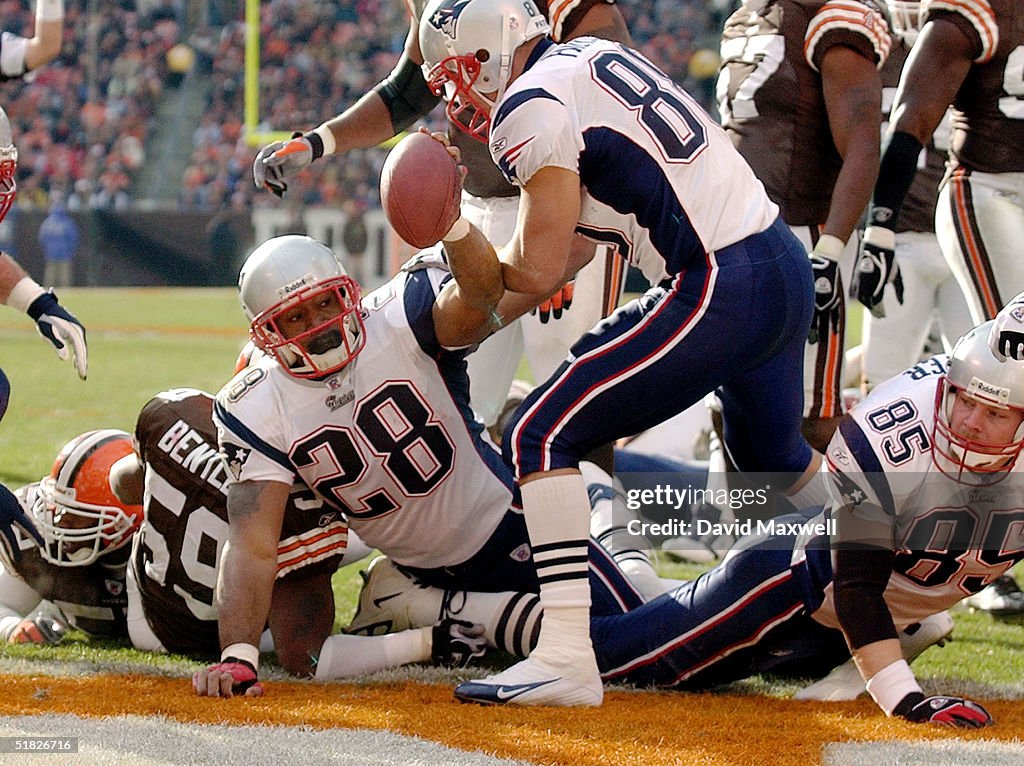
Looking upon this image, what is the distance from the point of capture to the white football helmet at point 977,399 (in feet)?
8.98

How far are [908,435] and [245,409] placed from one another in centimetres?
144

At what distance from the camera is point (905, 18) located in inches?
194

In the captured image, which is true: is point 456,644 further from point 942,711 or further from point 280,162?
point 280,162

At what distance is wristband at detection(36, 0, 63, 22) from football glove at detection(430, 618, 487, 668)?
384 centimetres

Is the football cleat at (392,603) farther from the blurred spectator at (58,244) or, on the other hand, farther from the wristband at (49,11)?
the blurred spectator at (58,244)

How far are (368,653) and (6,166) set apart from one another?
1.52 metres

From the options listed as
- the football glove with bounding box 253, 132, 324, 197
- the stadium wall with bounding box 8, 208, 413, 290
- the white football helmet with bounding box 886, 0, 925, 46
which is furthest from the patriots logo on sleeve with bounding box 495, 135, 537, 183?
the stadium wall with bounding box 8, 208, 413, 290

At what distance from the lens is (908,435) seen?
113 inches

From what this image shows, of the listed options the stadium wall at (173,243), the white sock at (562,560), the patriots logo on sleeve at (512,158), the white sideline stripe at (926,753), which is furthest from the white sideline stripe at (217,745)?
the stadium wall at (173,243)

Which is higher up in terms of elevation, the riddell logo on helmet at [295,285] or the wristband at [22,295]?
the riddell logo on helmet at [295,285]

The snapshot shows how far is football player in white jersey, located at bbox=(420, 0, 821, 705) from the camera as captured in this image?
9.73 ft

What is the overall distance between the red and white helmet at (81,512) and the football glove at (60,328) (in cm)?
25

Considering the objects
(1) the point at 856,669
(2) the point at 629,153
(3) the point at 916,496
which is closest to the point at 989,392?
(3) the point at 916,496

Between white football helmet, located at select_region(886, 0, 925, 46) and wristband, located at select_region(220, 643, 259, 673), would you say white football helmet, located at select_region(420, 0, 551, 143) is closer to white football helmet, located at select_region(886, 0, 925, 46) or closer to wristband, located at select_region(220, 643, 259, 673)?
wristband, located at select_region(220, 643, 259, 673)
